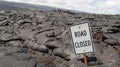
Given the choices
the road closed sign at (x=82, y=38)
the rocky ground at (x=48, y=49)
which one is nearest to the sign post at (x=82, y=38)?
the road closed sign at (x=82, y=38)

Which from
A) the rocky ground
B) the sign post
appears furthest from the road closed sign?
the rocky ground

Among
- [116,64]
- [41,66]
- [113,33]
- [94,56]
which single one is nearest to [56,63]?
[41,66]

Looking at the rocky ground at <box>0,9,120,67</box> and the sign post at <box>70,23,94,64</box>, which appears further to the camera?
the rocky ground at <box>0,9,120,67</box>

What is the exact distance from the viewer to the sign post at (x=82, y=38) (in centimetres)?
1140

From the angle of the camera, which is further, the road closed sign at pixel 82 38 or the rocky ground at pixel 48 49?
the rocky ground at pixel 48 49

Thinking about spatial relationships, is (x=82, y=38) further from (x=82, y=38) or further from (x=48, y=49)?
(x=48, y=49)

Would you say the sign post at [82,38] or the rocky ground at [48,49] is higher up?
the sign post at [82,38]

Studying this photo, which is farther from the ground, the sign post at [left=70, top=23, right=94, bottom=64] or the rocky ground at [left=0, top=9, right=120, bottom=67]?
the sign post at [left=70, top=23, right=94, bottom=64]

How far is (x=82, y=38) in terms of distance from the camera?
11492 mm

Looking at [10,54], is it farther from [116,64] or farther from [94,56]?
[116,64]

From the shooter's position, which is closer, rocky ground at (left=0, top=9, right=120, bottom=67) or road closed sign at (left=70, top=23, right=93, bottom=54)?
road closed sign at (left=70, top=23, right=93, bottom=54)

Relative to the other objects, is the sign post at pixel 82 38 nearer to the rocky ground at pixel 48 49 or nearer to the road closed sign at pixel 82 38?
the road closed sign at pixel 82 38

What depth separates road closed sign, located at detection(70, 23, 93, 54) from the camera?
449 inches

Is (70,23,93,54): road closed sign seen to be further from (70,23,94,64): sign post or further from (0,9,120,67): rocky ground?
(0,9,120,67): rocky ground
